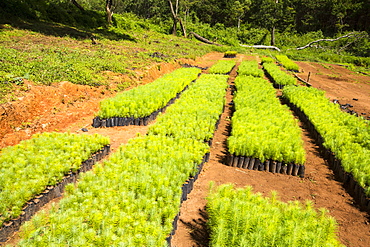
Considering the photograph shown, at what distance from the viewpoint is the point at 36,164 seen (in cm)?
529

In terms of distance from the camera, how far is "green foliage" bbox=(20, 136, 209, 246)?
11.6ft

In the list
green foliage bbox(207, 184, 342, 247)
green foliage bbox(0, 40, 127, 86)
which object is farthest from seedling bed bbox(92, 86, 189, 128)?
green foliage bbox(207, 184, 342, 247)

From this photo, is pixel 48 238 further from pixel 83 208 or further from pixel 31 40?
pixel 31 40

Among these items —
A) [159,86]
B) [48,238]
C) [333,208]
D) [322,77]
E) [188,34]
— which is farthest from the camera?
[188,34]

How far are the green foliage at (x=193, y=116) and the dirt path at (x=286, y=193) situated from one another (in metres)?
0.88

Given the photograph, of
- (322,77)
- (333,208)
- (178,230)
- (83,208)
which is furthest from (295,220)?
(322,77)

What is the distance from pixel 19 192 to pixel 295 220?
4.63 meters

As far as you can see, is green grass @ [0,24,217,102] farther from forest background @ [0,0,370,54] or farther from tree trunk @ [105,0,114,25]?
tree trunk @ [105,0,114,25]

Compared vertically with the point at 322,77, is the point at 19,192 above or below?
below

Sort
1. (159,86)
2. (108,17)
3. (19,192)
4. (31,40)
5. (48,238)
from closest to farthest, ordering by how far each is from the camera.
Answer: (48,238)
(19,192)
(159,86)
(31,40)
(108,17)

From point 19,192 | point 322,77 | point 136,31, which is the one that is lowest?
point 19,192

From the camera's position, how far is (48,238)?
11.2 feet

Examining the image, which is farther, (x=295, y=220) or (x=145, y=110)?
(x=145, y=110)

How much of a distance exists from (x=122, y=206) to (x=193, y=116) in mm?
5196
